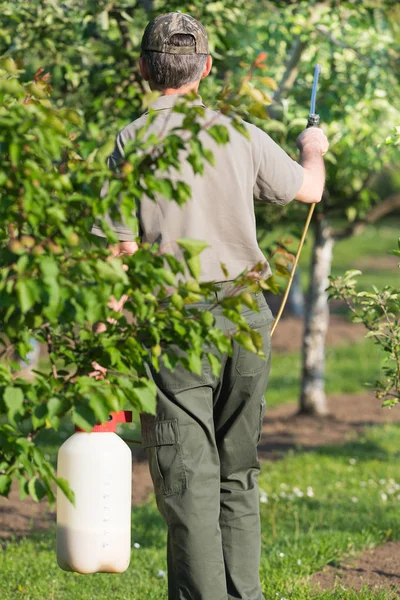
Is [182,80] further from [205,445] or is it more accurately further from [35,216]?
[205,445]

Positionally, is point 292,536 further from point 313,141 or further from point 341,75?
point 341,75

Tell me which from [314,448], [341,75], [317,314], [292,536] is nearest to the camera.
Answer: [292,536]

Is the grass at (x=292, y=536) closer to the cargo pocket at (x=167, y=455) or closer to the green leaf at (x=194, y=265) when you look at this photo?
the cargo pocket at (x=167, y=455)

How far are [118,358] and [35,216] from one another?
0.46 m

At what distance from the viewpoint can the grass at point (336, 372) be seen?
427 inches

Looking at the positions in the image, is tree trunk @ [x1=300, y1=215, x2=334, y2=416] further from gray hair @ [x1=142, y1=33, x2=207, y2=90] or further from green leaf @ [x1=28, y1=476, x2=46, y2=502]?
green leaf @ [x1=28, y1=476, x2=46, y2=502]

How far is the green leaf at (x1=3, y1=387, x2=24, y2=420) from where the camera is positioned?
2379 mm

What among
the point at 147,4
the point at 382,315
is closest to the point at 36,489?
the point at 382,315

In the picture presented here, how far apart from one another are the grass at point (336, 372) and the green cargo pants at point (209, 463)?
264 inches

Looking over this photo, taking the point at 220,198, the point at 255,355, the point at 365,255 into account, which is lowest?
the point at 365,255

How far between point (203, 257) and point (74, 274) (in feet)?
2.75

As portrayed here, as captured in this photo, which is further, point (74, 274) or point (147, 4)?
point (147, 4)

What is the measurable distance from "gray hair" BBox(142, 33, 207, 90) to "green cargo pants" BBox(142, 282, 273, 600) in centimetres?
70

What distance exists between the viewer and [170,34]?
311 cm
